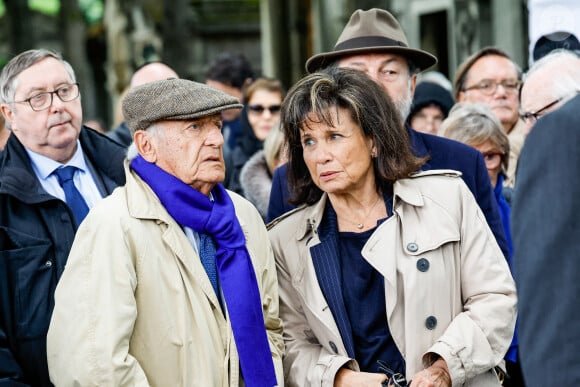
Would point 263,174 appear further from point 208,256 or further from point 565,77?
point 565,77

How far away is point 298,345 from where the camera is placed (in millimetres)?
3793

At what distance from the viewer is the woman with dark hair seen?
139 inches

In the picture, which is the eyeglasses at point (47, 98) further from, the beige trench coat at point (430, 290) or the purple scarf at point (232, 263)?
the beige trench coat at point (430, 290)

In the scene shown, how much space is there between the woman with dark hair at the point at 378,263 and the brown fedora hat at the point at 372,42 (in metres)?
0.60

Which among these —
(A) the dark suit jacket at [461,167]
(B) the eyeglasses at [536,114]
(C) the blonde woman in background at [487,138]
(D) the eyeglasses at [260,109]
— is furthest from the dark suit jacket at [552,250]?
(D) the eyeglasses at [260,109]

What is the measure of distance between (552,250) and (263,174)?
3.93 meters

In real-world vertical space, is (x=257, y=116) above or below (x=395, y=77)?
below

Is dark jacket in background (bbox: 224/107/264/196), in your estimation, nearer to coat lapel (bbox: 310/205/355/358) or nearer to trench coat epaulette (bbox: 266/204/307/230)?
trench coat epaulette (bbox: 266/204/307/230)

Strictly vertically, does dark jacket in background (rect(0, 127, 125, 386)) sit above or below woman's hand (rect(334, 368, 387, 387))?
above

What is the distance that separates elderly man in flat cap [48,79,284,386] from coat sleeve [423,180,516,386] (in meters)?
0.69

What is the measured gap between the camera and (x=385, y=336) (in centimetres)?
361

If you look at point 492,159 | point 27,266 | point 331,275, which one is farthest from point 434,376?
point 492,159

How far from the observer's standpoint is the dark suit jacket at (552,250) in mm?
1946

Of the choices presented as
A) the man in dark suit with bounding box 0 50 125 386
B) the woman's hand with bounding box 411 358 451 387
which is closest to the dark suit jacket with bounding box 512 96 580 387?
the woman's hand with bounding box 411 358 451 387
